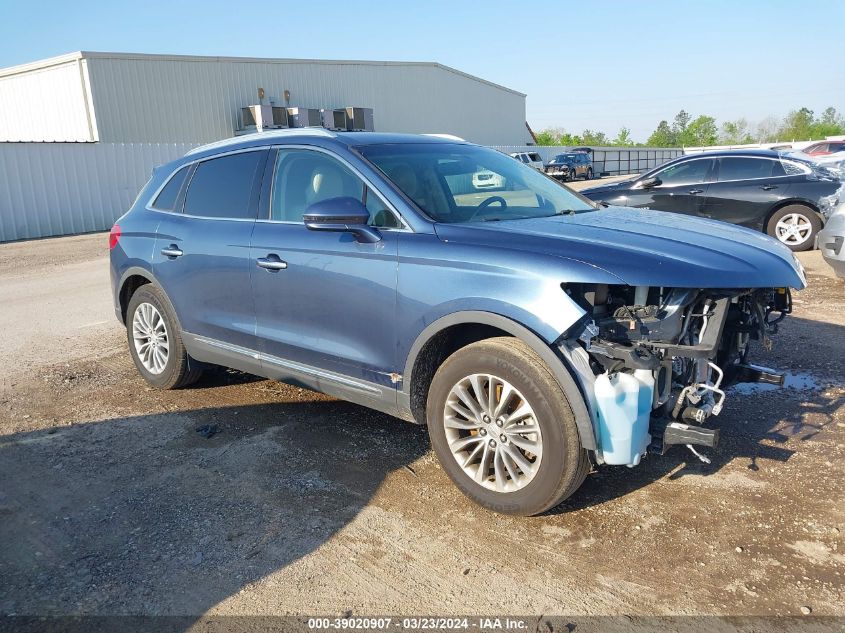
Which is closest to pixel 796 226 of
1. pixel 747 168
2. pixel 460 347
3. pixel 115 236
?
pixel 747 168

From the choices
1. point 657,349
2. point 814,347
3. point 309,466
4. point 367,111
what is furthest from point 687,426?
point 367,111

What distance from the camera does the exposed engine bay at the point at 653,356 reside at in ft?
10.4

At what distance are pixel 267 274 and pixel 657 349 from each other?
96.0 inches

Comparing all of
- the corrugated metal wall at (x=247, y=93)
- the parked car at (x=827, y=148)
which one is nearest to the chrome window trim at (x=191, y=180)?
the corrugated metal wall at (x=247, y=93)

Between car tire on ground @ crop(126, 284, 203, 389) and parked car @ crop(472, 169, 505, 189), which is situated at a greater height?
parked car @ crop(472, 169, 505, 189)

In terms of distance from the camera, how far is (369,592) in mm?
3012

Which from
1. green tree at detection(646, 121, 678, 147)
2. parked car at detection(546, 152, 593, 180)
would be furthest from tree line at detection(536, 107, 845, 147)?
parked car at detection(546, 152, 593, 180)

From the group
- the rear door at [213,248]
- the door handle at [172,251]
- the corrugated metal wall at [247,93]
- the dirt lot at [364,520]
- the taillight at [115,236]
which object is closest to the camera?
the dirt lot at [364,520]

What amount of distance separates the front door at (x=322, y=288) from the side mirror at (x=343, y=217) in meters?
0.06

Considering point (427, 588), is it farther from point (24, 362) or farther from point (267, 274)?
point (24, 362)

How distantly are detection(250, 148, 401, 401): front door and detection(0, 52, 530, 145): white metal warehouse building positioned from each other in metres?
24.6

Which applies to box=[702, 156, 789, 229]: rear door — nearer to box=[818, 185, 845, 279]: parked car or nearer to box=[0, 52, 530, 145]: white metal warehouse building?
box=[818, 185, 845, 279]: parked car

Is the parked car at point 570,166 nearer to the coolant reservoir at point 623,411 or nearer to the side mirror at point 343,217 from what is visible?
the side mirror at point 343,217

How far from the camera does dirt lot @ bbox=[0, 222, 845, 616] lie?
298cm
